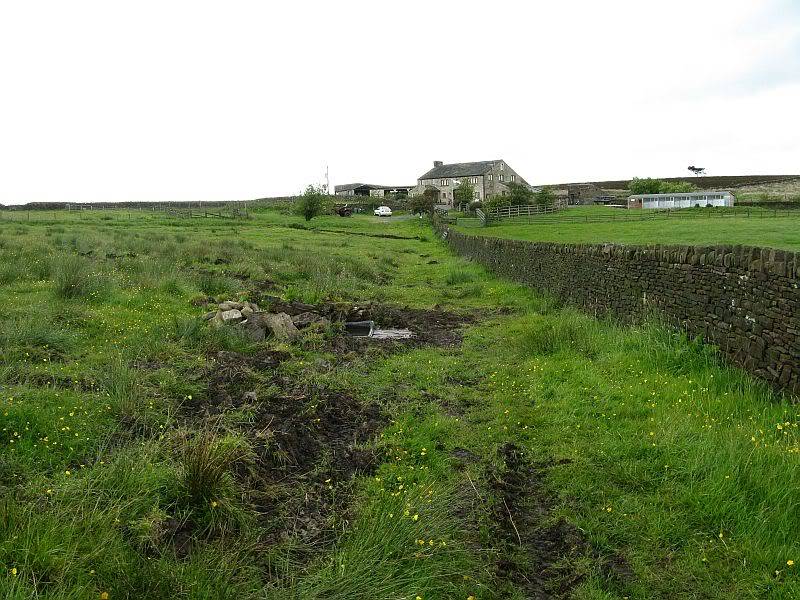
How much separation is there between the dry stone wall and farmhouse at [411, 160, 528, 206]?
82435 mm

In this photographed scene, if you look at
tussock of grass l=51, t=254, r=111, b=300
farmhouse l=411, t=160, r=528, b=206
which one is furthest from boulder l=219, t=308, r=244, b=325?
farmhouse l=411, t=160, r=528, b=206

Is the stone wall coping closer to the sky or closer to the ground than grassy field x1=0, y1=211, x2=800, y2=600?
closer to the sky

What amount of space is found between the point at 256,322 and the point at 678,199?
86.9 metres

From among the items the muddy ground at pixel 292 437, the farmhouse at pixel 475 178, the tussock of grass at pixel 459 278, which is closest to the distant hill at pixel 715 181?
the farmhouse at pixel 475 178

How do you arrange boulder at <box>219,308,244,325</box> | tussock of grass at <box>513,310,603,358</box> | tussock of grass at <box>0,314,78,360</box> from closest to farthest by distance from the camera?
tussock of grass at <box>0,314,78,360</box>
tussock of grass at <box>513,310,603,358</box>
boulder at <box>219,308,244,325</box>

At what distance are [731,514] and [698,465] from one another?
0.59 meters

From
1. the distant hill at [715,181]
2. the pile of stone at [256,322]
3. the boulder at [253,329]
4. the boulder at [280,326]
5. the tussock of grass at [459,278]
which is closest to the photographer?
the boulder at [253,329]

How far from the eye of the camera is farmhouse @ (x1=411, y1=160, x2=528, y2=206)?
9612 centimetres

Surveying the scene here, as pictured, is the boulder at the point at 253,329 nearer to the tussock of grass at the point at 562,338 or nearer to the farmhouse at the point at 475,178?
the tussock of grass at the point at 562,338

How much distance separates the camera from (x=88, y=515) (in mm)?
3869

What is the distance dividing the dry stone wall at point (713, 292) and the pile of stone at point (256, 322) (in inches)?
237

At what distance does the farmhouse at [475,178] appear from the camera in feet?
315

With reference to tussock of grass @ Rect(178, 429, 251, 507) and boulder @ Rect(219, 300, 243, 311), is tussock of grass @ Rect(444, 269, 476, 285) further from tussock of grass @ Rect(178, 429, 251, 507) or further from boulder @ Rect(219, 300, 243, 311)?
tussock of grass @ Rect(178, 429, 251, 507)

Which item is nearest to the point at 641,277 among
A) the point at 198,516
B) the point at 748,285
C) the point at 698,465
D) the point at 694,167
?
the point at 748,285
